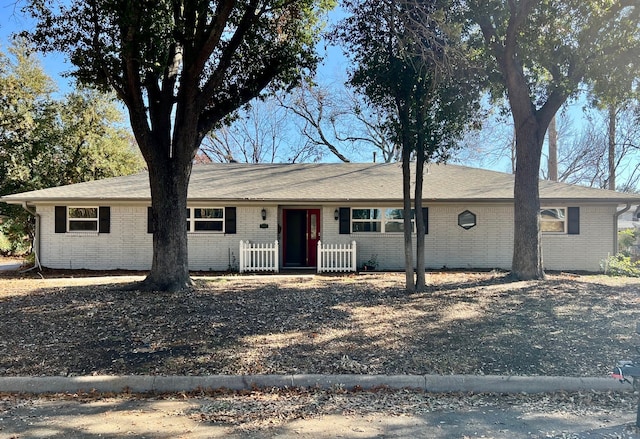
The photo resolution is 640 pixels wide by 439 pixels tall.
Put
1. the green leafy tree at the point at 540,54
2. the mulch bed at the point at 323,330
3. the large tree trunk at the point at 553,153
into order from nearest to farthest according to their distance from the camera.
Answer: the mulch bed at the point at 323,330 → the green leafy tree at the point at 540,54 → the large tree trunk at the point at 553,153

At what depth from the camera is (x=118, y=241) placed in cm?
1431

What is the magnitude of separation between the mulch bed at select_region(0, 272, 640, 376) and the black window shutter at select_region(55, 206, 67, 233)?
17.7 feet

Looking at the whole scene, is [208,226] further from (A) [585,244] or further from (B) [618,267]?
(B) [618,267]

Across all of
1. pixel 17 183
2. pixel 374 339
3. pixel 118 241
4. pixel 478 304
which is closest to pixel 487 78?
pixel 478 304

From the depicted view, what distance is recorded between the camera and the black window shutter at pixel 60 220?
14328 mm

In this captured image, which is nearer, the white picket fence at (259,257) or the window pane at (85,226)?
the white picket fence at (259,257)

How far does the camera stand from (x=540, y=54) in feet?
34.7

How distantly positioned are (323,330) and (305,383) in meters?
1.66

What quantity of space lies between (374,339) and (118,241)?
36.9 ft

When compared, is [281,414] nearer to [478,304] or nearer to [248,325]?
[248,325]

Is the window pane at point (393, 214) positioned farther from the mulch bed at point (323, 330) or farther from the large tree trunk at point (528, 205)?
the mulch bed at point (323, 330)

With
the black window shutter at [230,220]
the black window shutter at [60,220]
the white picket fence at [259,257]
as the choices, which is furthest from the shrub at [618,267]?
the black window shutter at [60,220]

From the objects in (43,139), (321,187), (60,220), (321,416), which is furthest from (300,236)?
(43,139)

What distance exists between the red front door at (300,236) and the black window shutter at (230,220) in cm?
177
